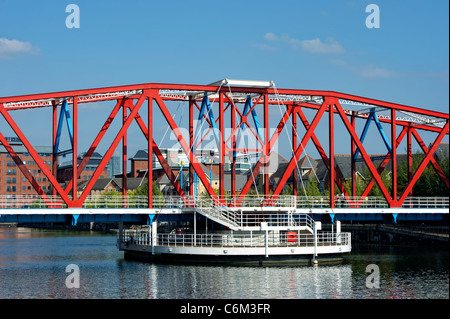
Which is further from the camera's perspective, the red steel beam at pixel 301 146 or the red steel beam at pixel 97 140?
the red steel beam at pixel 301 146

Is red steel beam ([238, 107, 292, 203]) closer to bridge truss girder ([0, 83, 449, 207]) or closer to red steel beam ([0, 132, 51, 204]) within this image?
bridge truss girder ([0, 83, 449, 207])

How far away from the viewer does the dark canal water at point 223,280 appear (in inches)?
1877

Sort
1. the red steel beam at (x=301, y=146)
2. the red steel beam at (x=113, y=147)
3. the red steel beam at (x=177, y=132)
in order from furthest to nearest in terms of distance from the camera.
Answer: the red steel beam at (x=301, y=146), the red steel beam at (x=177, y=132), the red steel beam at (x=113, y=147)

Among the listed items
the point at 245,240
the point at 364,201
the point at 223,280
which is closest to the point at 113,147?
the point at 245,240

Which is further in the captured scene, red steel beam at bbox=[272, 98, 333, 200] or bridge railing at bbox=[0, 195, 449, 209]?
red steel beam at bbox=[272, 98, 333, 200]

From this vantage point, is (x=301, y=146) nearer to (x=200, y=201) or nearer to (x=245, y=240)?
(x=200, y=201)

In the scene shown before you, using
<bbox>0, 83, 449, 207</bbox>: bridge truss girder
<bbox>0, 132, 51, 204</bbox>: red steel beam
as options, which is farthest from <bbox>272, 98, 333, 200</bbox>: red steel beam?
<bbox>0, 132, 51, 204</bbox>: red steel beam

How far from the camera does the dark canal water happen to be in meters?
47.7

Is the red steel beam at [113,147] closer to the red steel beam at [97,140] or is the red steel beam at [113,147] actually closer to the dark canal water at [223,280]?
the red steel beam at [97,140]

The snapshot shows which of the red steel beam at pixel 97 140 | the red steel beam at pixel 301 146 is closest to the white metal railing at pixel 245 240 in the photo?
the red steel beam at pixel 301 146

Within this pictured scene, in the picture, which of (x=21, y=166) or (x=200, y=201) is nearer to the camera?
(x=21, y=166)

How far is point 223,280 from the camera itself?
53.7 meters
